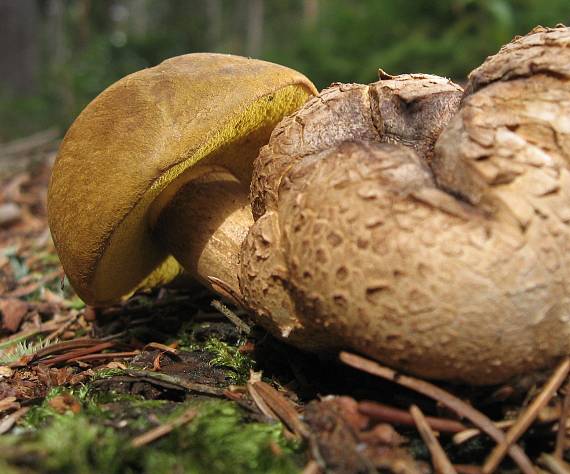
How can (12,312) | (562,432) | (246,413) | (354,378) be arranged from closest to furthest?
(562,432)
(246,413)
(354,378)
(12,312)

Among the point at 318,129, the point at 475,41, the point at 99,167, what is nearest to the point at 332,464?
the point at 318,129

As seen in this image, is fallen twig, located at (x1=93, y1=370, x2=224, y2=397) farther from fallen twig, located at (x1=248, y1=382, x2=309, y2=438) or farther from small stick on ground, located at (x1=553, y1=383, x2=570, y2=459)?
small stick on ground, located at (x1=553, y1=383, x2=570, y2=459)

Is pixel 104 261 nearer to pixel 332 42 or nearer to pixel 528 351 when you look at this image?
pixel 528 351

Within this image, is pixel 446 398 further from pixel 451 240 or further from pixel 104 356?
pixel 104 356

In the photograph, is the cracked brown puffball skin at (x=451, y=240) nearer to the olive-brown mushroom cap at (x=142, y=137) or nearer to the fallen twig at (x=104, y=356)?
the olive-brown mushroom cap at (x=142, y=137)

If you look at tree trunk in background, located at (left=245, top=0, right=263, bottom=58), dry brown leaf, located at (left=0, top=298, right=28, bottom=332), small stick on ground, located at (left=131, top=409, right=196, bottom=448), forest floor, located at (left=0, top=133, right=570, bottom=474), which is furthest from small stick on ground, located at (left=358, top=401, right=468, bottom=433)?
tree trunk in background, located at (left=245, top=0, right=263, bottom=58)

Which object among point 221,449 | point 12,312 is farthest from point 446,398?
point 12,312
